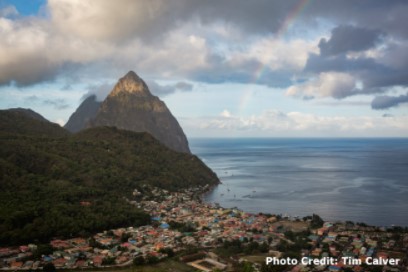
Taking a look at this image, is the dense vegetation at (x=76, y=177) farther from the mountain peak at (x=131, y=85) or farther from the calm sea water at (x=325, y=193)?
the mountain peak at (x=131, y=85)

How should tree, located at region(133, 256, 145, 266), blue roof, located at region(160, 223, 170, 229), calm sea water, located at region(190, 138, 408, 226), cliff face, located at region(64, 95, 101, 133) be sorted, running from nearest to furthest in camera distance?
tree, located at region(133, 256, 145, 266) < blue roof, located at region(160, 223, 170, 229) < calm sea water, located at region(190, 138, 408, 226) < cliff face, located at region(64, 95, 101, 133)

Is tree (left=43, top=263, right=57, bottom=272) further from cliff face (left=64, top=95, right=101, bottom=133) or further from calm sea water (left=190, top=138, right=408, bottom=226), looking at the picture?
cliff face (left=64, top=95, right=101, bottom=133)

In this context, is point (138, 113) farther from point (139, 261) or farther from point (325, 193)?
point (139, 261)

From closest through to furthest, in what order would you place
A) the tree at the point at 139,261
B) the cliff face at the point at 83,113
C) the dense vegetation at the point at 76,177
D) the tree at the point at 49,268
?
the tree at the point at 49,268
the tree at the point at 139,261
the dense vegetation at the point at 76,177
the cliff face at the point at 83,113

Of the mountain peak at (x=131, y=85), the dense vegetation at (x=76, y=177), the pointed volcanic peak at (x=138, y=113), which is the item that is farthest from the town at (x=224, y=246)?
the mountain peak at (x=131, y=85)

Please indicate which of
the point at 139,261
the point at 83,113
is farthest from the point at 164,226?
the point at 83,113

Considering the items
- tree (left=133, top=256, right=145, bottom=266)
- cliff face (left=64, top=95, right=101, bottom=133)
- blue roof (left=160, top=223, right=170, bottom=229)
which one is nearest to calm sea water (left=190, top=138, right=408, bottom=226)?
blue roof (left=160, top=223, right=170, bottom=229)
